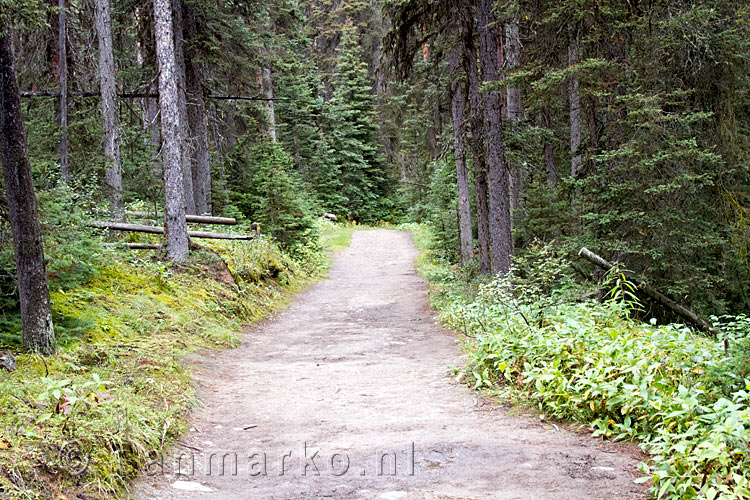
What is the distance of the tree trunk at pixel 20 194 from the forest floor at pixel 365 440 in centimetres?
204

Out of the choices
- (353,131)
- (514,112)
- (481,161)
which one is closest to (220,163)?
(514,112)

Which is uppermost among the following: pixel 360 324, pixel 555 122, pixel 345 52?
pixel 345 52

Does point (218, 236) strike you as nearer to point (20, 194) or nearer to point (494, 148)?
point (494, 148)

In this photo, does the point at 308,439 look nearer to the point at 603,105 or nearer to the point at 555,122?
the point at 603,105

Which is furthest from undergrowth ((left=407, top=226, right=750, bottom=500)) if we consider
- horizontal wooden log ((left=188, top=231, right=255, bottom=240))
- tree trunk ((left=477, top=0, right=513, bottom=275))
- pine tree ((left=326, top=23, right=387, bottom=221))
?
pine tree ((left=326, top=23, right=387, bottom=221))

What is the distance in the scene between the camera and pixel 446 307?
1309 cm

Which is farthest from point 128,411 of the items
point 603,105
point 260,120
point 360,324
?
point 260,120

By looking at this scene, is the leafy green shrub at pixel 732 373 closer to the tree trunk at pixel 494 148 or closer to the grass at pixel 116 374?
the grass at pixel 116 374

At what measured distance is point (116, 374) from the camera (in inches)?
252

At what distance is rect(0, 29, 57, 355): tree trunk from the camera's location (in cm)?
612

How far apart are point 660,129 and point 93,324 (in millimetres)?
9558

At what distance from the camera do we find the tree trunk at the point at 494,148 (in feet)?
41.3

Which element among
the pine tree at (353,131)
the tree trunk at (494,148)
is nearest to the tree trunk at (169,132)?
the tree trunk at (494,148)

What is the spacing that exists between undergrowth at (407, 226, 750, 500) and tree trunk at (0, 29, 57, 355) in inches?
188
